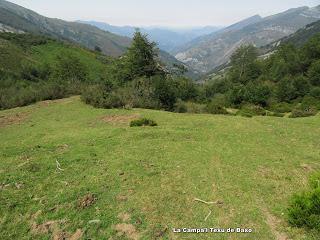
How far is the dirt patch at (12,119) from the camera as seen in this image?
87.6 feet

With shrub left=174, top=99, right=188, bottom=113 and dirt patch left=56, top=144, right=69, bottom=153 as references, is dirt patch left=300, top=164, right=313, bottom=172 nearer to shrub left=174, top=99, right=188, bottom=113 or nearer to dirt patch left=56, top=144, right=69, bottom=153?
dirt patch left=56, top=144, right=69, bottom=153

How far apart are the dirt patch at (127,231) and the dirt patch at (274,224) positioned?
3883 mm

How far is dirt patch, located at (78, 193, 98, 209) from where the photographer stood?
1156 centimetres

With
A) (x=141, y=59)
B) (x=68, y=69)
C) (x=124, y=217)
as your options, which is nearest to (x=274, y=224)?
(x=124, y=217)

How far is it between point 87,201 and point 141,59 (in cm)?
3801

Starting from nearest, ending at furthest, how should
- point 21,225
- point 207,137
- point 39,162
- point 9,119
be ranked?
point 21,225
point 39,162
point 207,137
point 9,119

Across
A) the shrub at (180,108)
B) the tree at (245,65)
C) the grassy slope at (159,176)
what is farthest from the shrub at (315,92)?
the tree at (245,65)

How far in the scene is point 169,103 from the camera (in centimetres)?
3766

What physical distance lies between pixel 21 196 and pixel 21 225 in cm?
178

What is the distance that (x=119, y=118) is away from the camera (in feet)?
83.5

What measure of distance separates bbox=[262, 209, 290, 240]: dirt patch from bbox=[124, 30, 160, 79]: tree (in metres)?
38.8

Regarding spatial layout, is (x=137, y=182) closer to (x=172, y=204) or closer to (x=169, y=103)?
(x=172, y=204)

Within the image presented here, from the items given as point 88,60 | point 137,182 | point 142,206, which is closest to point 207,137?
point 137,182

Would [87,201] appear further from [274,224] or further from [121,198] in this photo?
[274,224]
